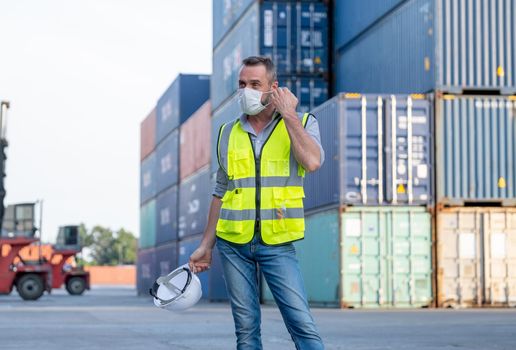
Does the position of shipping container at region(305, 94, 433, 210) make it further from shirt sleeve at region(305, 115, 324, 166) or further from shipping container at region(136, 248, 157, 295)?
shipping container at region(136, 248, 157, 295)

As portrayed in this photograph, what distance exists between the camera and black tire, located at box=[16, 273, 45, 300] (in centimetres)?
3049

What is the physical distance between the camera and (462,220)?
2222 centimetres

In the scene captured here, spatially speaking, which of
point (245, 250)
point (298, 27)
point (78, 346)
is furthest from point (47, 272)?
point (245, 250)

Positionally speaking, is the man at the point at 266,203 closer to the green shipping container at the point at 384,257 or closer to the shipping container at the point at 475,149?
the green shipping container at the point at 384,257

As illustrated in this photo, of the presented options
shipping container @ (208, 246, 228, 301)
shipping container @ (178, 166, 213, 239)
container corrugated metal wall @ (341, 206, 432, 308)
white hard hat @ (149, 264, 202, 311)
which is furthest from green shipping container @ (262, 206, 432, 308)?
white hard hat @ (149, 264, 202, 311)

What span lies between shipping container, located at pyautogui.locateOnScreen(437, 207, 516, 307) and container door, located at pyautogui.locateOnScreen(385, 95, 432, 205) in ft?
2.32

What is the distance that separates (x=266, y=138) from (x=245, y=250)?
515 mm

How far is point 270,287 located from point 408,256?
1780 cm

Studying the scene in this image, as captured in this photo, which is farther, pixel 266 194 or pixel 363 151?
pixel 363 151

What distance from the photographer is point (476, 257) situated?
73.0 feet

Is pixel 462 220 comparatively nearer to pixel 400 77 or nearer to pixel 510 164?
pixel 510 164

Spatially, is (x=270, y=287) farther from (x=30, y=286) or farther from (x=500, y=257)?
(x=30, y=286)

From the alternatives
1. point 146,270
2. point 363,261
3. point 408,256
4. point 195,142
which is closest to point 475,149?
point 408,256

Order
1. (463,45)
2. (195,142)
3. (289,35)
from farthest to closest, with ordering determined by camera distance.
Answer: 1. (195,142)
2. (289,35)
3. (463,45)
